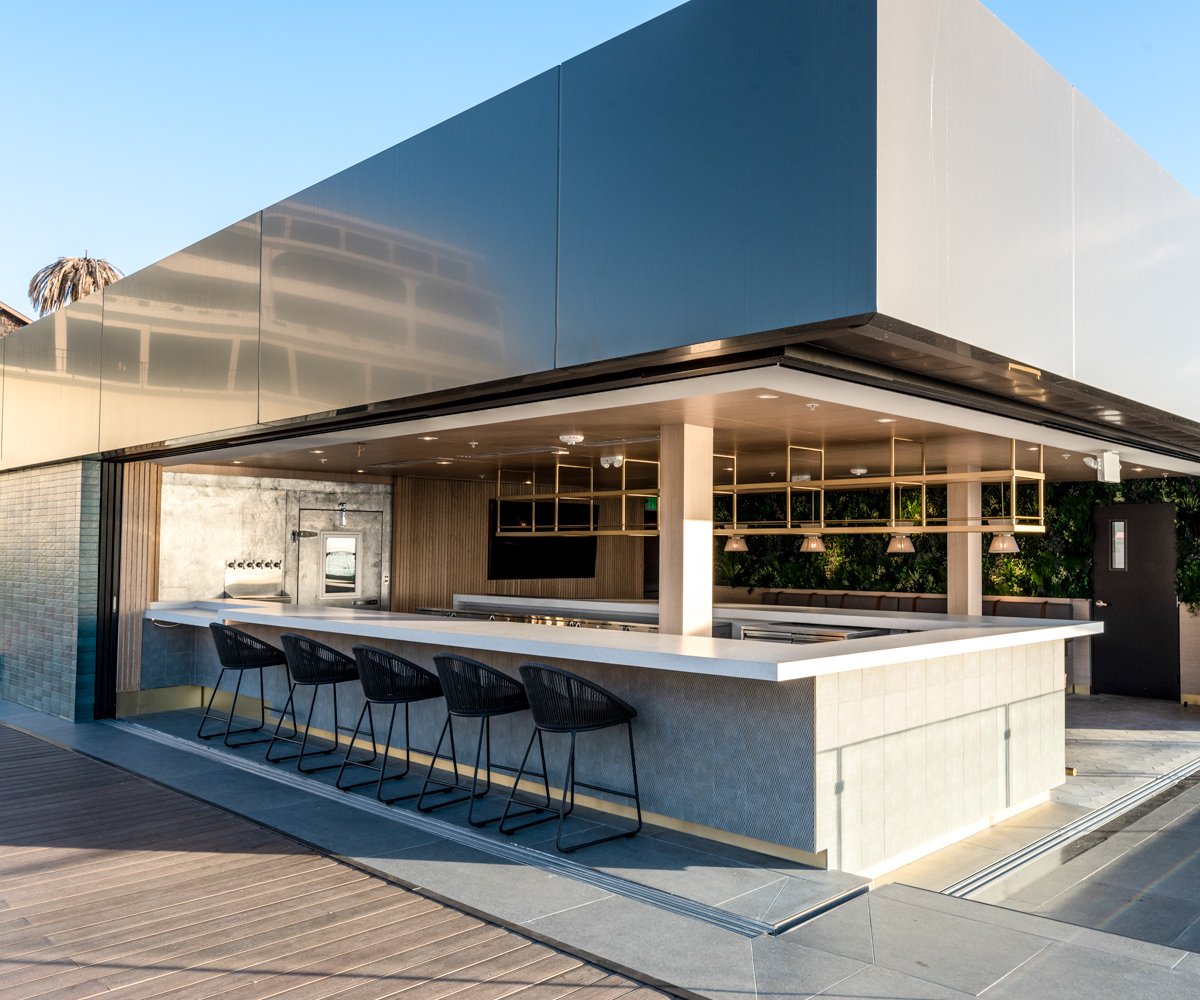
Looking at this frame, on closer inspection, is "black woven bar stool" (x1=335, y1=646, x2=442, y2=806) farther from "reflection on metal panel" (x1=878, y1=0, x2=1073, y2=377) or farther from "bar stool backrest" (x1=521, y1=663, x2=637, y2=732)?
"reflection on metal panel" (x1=878, y1=0, x2=1073, y2=377)

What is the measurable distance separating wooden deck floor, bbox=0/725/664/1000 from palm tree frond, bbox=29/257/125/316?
2353 centimetres

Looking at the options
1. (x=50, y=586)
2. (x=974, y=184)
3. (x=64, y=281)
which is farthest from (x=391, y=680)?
(x=64, y=281)

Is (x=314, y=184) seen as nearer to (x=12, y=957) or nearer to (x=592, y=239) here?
(x=592, y=239)

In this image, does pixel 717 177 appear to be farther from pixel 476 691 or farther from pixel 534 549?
pixel 534 549

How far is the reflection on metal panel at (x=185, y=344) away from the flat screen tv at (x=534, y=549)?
4.58 meters

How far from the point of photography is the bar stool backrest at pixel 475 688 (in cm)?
496

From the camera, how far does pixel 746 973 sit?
3.20 metres

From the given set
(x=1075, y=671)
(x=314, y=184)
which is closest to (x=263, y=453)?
(x=314, y=184)

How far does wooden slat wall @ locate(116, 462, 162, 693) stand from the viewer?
27.1 ft

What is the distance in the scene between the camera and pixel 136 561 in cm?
839

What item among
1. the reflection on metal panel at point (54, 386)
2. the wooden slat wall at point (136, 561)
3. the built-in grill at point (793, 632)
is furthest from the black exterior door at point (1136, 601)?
the reflection on metal panel at point (54, 386)

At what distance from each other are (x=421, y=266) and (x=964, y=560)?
4.98 m

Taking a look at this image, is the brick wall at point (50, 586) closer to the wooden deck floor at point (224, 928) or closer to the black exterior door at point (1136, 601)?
the wooden deck floor at point (224, 928)

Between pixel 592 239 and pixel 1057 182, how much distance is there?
230 cm
